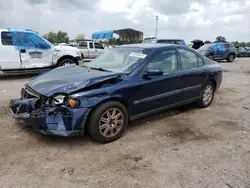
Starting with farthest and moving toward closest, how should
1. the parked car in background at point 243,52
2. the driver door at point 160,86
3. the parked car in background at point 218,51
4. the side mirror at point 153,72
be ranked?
the parked car in background at point 243,52 < the parked car in background at point 218,51 < the driver door at point 160,86 < the side mirror at point 153,72

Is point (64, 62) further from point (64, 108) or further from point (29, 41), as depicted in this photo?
point (64, 108)

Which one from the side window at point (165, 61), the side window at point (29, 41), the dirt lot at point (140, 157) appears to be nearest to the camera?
the dirt lot at point (140, 157)

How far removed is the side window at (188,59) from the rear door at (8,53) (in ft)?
20.7

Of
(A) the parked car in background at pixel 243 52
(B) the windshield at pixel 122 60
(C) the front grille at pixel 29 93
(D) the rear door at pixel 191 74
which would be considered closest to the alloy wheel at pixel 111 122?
(B) the windshield at pixel 122 60

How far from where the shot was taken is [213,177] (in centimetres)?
276

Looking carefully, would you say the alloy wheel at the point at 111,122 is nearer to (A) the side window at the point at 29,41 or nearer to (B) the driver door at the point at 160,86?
(B) the driver door at the point at 160,86

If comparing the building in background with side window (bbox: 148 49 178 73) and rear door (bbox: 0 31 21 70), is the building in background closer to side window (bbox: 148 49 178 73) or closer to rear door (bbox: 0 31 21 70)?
rear door (bbox: 0 31 21 70)

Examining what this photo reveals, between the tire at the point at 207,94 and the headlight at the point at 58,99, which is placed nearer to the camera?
the headlight at the point at 58,99

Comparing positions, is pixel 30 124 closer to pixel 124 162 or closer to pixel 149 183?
pixel 124 162

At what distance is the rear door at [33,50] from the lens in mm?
8508

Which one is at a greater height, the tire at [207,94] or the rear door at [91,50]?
the rear door at [91,50]

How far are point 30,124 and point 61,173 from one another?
943mm

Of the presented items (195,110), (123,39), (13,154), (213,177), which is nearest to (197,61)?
(195,110)

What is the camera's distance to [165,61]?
4359 millimetres
